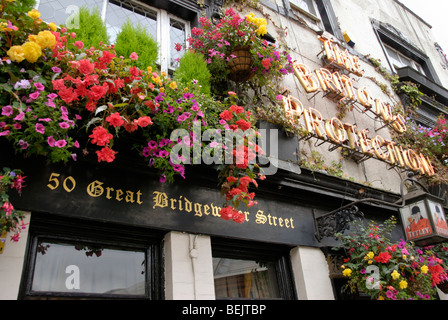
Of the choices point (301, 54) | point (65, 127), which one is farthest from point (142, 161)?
point (301, 54)

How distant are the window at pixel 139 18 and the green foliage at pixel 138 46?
765 mm

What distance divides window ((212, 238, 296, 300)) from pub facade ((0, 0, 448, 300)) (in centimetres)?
2

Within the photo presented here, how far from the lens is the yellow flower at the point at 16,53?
3109 millimetres

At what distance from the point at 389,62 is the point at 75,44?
9.78 meters

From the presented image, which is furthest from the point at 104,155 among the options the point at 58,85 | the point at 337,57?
the point at 337,57

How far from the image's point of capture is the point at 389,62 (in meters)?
10.9

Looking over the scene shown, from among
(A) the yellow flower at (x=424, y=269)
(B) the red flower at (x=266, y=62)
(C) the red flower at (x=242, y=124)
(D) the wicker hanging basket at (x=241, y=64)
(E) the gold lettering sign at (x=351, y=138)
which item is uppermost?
(D) the wicker hanging basket at (x=241, y=64)

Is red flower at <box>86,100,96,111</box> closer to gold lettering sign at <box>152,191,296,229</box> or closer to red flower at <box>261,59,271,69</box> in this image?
gold lettering sign at <box>152,191,296,229</box>

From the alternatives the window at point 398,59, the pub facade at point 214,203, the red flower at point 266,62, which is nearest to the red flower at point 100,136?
the pub facade at point 214,203

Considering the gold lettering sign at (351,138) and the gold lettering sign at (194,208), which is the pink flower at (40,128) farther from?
the gold lettering sign at (351,138)

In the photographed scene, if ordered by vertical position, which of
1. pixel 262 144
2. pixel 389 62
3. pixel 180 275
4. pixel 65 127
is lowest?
pixel 180 275

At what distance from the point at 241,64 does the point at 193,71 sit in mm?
994

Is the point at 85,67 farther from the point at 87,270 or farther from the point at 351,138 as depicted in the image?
the point at 351,138

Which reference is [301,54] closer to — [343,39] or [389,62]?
[343,39]
